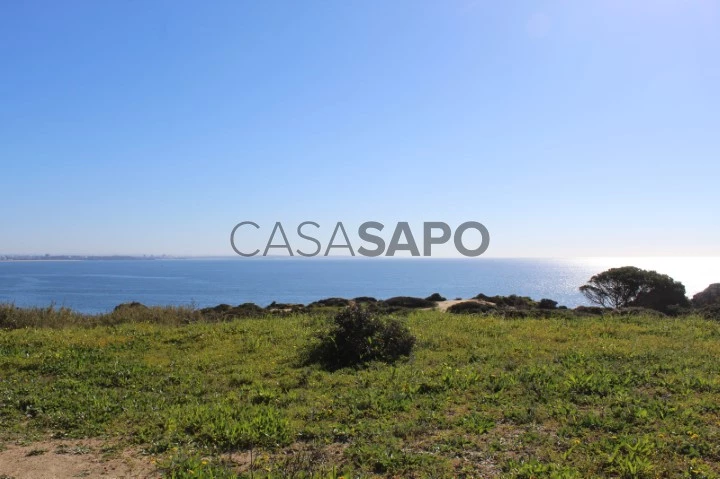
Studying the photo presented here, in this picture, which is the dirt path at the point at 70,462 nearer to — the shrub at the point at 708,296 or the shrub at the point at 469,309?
the shrub at the point at 469,309

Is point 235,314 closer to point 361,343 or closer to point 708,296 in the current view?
point 361,343

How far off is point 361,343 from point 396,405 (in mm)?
3572

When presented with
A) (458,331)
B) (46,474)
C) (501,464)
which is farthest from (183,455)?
(458,331)

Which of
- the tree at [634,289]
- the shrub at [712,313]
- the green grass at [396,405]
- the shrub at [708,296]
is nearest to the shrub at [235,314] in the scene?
the green grass at [396,405]

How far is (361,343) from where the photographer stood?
10164 mm

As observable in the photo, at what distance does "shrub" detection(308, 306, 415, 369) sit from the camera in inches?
390

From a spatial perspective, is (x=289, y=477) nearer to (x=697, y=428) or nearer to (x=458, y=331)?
(x=697, y=428)

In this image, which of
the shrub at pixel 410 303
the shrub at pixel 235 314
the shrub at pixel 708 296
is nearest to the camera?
the shrub at pixel 235 314

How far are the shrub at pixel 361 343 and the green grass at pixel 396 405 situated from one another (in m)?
0.48

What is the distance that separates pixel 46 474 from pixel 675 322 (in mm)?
14953

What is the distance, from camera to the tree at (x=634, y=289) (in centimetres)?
2775

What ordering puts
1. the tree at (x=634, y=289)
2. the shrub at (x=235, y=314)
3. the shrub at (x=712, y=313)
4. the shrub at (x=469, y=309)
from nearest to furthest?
the shrub at (x=712, y=313) → the shrub at (x=235, y=314) → the shrub at (x=469, y=309) → the tree at (x=634, y=289)

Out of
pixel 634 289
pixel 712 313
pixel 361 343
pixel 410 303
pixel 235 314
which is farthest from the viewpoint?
pixel 634 289

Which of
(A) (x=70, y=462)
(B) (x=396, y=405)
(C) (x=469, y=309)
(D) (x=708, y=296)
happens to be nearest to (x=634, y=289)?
(D) (x=708, y=296)
